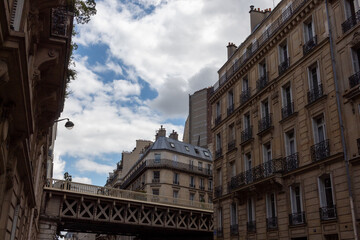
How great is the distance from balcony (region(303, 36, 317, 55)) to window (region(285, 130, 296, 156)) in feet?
14.7

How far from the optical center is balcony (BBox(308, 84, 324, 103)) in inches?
725

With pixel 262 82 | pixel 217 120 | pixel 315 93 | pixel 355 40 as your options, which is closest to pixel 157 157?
pixel 217 120

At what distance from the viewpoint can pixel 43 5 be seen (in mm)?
8672

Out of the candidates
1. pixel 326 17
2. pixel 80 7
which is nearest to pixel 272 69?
pixel 326 17

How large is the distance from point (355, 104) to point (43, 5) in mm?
13353

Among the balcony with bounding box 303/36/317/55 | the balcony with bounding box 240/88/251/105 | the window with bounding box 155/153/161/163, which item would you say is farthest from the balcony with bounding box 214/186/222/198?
the window with bounding box 155/153/161/163

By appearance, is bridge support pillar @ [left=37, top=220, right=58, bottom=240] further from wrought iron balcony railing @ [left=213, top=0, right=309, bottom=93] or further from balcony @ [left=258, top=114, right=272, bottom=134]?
balcony @ [left=258, top=114, right=272, bottom=134]

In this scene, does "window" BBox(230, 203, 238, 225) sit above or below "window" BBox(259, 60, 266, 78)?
below

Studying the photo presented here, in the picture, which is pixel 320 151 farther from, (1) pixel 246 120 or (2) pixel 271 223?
(1) pixel 246 120

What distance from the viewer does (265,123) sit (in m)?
22.8

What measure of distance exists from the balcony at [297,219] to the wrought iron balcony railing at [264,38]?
1108cm

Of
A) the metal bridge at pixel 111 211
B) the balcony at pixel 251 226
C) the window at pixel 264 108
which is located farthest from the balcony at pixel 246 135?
the metal bridge at pixel 111 211

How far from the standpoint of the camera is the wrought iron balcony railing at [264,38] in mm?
21703

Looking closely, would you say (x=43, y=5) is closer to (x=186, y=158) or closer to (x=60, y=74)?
(x=60, y=74)
